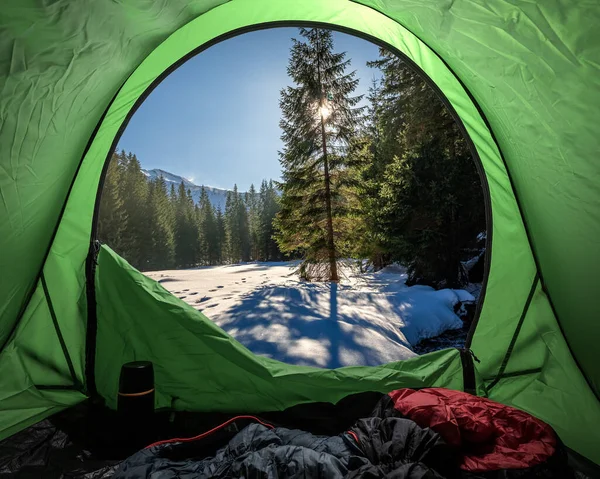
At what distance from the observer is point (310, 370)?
1905 mm

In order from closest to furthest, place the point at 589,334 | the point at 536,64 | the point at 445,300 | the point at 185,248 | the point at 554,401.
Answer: the point at 536,64 → the point at 589,334 → the point at 554,401 → the point at 445,300 → the point at 185,248

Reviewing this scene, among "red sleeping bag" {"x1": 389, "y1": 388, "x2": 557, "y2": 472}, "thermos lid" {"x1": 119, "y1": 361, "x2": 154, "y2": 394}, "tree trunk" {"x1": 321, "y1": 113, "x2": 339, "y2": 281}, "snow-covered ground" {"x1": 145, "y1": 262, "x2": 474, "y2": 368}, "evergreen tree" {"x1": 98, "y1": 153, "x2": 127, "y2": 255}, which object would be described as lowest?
"snow-covered ground" {"x1": 145, "y1": 262, "x2": 474, "y2": 368}

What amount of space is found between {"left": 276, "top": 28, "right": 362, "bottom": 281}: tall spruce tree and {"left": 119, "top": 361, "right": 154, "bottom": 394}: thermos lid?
7.70m

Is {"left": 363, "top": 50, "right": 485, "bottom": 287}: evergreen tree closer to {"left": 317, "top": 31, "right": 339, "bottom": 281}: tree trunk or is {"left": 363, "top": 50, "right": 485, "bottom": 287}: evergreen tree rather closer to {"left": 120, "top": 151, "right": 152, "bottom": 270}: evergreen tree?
{"left": 317, "top": 31, "right": 339, "bottom": 281}: tree trunk

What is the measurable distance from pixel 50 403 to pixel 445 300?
6.49 m

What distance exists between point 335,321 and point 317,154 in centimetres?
641

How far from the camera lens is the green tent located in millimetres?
1260

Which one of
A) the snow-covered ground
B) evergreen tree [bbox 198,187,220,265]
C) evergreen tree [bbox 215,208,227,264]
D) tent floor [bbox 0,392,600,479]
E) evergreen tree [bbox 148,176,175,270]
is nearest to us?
tent floor [bbox 0,392,600,479]

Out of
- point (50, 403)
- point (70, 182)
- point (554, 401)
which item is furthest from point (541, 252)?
point (50, 403)

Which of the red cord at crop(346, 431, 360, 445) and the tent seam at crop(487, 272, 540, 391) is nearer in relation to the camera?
the red cord at crop(346, 431, 360, 445)

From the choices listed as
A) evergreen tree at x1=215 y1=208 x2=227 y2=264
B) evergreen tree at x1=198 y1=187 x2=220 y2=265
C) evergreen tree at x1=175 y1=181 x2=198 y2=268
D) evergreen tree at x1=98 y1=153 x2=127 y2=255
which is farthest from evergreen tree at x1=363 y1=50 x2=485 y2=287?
evergreen tree at x1=215 y1=208 x2=227 y2=264

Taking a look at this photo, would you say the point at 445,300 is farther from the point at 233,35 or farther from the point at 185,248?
the point at 185,248

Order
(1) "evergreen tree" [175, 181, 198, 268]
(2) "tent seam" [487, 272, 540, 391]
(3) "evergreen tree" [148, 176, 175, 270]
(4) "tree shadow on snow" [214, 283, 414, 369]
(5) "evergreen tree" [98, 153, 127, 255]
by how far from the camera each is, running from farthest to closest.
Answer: (1) "evergreen tree" [175, 181, 198, 268], (3) "evergreen tree" [148, 176, 175, 270], (5) "evergreen tree" [98, 153, 127, 255], (4) "tree shadow on snow" [214, 283, 414, 369], (2) "tent seam" [487, 272, 540, 391]

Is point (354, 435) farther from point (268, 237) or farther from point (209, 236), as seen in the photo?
point (209, 236)
